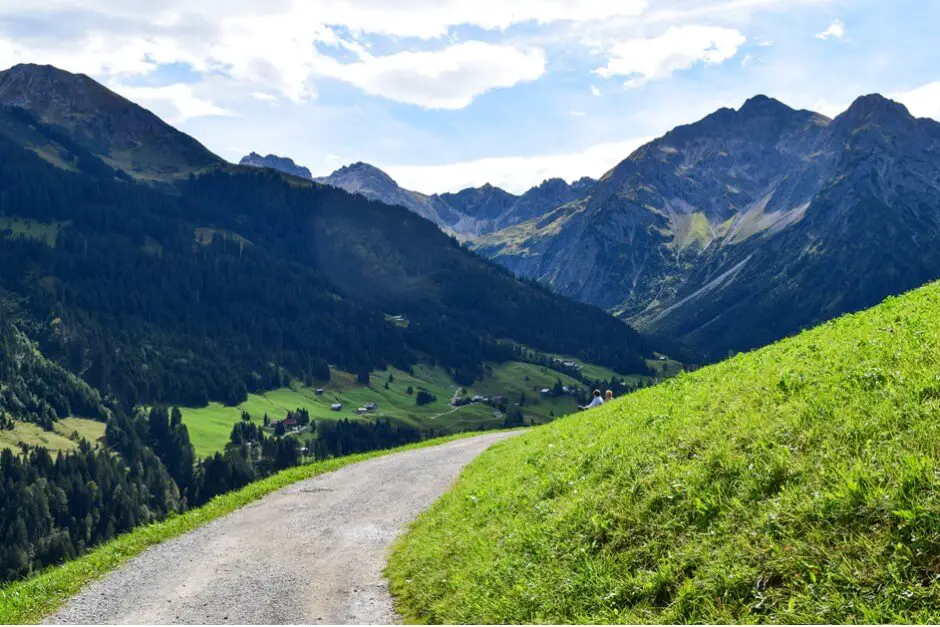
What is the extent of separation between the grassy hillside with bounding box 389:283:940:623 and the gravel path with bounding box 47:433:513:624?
186cm

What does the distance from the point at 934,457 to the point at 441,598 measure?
10.5 metres

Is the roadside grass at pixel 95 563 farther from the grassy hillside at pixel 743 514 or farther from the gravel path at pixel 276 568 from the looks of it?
the grassy hillside at pixel 743 514

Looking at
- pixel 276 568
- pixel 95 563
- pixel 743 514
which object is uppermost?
pixel 743 514

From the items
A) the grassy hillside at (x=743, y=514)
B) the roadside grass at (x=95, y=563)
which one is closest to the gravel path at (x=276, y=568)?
the roadside grass at (x=95, y=563)

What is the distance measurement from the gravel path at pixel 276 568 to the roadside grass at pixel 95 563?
0.57 meters

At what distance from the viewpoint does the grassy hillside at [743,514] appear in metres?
9.27

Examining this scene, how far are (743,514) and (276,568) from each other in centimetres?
1447

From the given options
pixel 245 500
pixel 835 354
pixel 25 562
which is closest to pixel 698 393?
pixel 835 354

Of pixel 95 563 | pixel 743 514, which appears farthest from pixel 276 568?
pixel 743 514

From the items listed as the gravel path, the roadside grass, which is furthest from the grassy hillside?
the roadside grass

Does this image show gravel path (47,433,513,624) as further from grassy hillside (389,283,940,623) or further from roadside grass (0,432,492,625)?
grassy hillside (389,283,940,623)

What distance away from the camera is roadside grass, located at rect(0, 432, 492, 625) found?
18422mm

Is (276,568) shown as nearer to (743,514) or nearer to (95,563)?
(95,563)

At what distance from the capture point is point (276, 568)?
2006 centimetres
